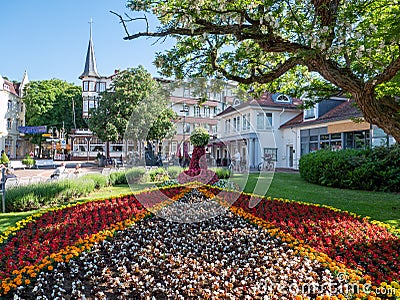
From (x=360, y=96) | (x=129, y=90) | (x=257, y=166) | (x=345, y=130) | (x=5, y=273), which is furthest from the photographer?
(x=129, y=90)

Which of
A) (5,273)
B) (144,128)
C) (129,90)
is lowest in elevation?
(5,273)

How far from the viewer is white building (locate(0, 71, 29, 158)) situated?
154ft

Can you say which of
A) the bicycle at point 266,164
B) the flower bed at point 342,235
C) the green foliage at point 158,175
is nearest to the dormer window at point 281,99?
the green foliage at point 158,175

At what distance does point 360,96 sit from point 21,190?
366 inches

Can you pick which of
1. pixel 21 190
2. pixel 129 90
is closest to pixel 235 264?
pixel 21 190

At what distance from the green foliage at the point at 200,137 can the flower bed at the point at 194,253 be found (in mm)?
→ 3543

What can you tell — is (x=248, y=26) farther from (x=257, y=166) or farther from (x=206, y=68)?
(x=257, y=166)

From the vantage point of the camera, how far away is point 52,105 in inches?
2077

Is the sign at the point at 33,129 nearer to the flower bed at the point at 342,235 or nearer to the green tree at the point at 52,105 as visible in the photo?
the green tree at the point at 52,105

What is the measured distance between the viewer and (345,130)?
21203 millimetres

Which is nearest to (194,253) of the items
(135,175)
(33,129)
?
(135,175)

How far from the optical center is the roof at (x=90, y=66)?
2144 inches

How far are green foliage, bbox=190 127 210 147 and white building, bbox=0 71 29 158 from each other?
145ft

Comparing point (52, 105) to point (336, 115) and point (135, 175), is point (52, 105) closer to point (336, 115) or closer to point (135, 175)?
point (336, 115)
